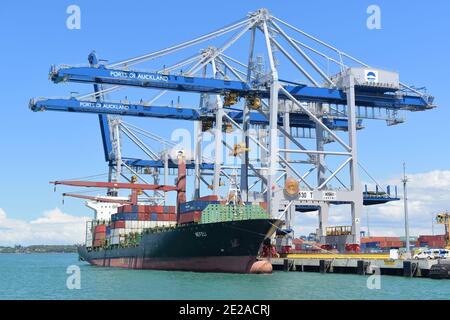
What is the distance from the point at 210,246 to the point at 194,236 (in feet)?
6.49

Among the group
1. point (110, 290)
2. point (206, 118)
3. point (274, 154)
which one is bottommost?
→ point (110, 290)

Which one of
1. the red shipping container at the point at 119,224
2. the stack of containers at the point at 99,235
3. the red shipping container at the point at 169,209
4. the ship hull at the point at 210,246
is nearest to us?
the ship hull at the point at 210,246

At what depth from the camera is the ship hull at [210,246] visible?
42.9m

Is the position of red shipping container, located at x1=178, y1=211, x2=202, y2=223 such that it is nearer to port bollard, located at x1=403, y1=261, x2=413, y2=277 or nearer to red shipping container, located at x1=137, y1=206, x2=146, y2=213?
red shipping container, located at x1=137, y1=206, x2=146, y2=213

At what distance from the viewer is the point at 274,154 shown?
5175 cm

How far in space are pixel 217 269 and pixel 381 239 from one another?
43465 mm

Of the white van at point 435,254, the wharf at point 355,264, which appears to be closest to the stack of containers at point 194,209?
the wharf at point 355,264

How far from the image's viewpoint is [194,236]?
4588 centimetres

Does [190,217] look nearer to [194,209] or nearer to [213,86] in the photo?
[194,209]

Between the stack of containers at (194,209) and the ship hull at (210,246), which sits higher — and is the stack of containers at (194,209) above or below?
above

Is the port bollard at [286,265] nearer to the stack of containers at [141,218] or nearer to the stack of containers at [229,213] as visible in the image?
the stack of containers at [229,213]
